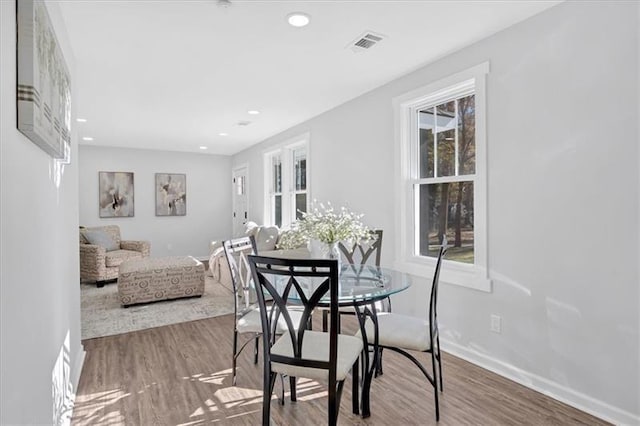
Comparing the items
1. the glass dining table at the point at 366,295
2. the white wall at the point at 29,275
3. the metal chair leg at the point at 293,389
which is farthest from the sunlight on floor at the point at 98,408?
the glass dining table at the point at 366,295

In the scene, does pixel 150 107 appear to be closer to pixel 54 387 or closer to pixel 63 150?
pixel 63 150

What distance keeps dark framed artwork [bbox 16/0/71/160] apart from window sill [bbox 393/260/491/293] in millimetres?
2826

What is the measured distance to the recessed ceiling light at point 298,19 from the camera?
2.45 meters

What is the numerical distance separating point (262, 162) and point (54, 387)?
554 cm

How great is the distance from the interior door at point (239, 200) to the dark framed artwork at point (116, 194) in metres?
2.17

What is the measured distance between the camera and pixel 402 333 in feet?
7.51

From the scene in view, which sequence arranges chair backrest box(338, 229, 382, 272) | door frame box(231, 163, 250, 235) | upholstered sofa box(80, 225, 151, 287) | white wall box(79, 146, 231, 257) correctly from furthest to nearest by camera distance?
door frame box(231, 163, 250, 235), white wall box(79, 146, 231, 257), upholstered sofa box(80, 225, 151, 287), chair backrest box(338, 229, 382, 272)

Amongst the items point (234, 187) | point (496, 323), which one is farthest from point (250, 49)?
point (234, 187)

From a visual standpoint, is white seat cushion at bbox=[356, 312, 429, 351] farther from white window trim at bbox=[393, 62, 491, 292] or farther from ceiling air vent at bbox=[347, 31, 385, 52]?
ceiling air vent at bbox=[347, 31, 385, 52]

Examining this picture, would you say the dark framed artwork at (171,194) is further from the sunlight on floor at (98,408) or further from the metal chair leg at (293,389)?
the metal chair leg at (293,389)

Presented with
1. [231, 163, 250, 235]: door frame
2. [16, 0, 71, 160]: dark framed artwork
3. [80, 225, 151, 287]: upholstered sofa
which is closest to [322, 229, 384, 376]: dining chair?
[16, 0, 71, 160]: dark framed artwork

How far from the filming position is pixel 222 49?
9.73ft

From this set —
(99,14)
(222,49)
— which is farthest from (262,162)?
(99,14)

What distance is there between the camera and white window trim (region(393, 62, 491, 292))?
2.87m
